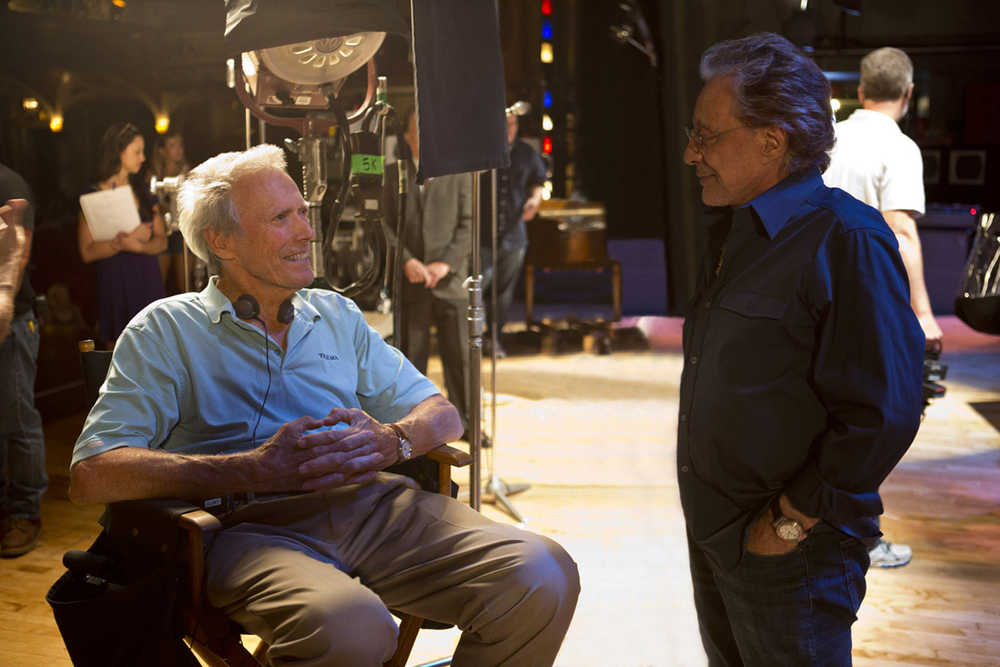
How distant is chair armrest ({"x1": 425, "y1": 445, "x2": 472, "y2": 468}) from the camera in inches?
86.1

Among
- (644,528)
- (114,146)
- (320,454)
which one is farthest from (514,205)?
(320,454)

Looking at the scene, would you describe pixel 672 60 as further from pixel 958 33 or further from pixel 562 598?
pixel 958 33

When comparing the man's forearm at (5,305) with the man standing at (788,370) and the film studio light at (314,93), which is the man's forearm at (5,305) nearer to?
the film studio light at (314,93)

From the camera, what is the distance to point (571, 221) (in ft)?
25.7

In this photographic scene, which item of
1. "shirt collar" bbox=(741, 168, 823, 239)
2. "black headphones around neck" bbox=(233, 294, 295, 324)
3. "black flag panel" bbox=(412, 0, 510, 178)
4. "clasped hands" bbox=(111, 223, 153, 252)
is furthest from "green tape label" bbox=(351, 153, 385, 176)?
"clasped hands" bbox=(111, 223, 153, 252)

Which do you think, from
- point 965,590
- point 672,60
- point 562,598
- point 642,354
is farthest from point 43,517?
point 642,354

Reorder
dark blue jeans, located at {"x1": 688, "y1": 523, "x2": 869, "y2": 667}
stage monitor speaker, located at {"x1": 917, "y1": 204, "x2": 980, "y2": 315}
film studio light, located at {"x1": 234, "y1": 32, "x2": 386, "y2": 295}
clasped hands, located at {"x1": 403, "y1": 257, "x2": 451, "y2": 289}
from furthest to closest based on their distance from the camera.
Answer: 1. stage monitor speaker, located at {"x1": 917, "y1": 204, "x2": 980, "y2": 315}
2. clasped hands, located at {"x1": 403, "y1": 257, "x2": 451, "y2": 289}
3. film studio light, located at {"x1": 234, "y1": 32, "x2": 386, "y2": 295}
4. dark blue jeans, located at {"x1": 688, "y1": 523, "x2": 869, "y2": 667}

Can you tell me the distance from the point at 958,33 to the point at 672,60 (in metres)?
6.16

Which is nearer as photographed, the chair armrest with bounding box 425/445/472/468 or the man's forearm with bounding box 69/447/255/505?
the man's forearm with bounding box 69/447/255/505

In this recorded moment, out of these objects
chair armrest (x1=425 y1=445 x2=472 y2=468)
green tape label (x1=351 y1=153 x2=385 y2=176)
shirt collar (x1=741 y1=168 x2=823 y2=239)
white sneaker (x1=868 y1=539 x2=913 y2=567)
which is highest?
green tape label (x1=351 y1=153 x2=385 y2=176)

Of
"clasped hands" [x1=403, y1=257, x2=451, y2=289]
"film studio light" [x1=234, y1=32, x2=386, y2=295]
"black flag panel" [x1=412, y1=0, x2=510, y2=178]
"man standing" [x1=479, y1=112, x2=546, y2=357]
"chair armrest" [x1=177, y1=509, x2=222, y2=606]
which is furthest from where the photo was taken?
"man standing" [x1=479, y1=112, x2=546, y2=357]

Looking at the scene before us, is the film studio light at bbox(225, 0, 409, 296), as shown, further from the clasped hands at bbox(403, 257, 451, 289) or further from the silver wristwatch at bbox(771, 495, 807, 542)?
the silver wristwatch at bbox(771, 495, 807, 542)

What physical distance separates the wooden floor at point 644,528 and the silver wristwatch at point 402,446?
842 mm

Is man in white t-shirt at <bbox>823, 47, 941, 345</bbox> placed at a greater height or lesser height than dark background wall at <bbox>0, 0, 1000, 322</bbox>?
lesser
